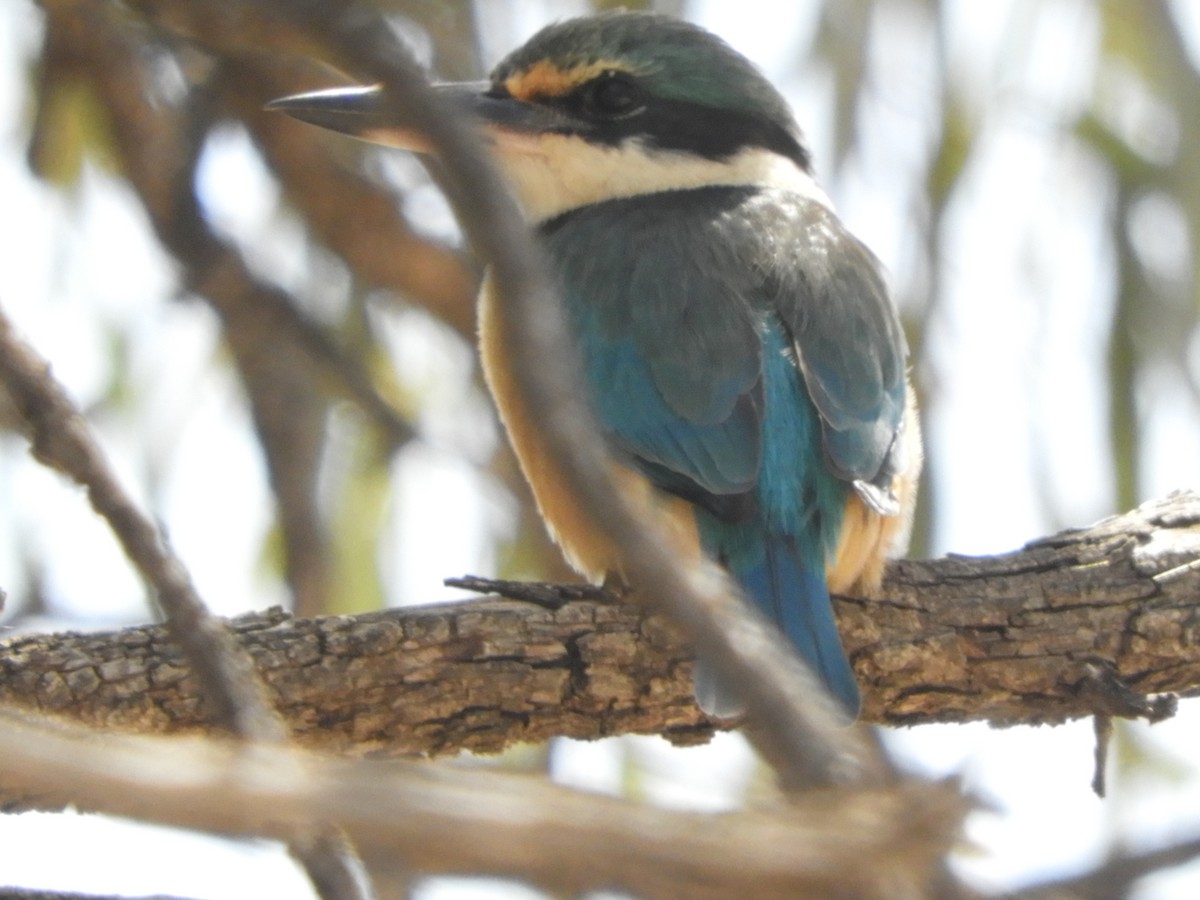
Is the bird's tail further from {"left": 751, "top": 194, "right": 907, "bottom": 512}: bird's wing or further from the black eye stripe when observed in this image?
the black eye stripe

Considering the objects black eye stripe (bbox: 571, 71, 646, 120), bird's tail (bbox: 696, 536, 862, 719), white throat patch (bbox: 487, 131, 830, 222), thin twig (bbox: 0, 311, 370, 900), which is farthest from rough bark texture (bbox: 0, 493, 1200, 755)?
black eye stripe (bbox: 571, 71, 646, 120)

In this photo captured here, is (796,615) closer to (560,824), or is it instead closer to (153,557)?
(153,557)

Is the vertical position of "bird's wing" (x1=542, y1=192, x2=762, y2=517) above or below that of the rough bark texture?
above

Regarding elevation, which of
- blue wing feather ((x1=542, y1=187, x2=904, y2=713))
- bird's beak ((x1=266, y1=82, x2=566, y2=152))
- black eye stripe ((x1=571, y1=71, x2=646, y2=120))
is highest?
black eye stripe ((x1=571, y1=71, x2=646, y2=120))

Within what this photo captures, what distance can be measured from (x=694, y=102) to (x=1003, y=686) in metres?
1.71

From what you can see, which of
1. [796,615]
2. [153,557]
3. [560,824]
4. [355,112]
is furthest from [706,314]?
[560,824]

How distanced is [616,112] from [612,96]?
0.05m

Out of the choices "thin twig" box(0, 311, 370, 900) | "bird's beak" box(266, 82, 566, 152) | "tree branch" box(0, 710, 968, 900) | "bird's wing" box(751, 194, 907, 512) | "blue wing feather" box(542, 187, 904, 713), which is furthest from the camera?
"bird's beak" box(266, 82, 566, 152)

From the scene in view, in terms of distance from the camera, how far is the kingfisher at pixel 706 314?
303 cm

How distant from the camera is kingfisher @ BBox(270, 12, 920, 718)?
3029 mm

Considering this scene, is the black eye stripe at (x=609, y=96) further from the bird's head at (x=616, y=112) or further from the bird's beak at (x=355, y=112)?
the bird's beak at (x=355, y=112)

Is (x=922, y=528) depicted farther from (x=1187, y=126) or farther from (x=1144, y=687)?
(x=1187, y=126)

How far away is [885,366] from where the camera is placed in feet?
11.2

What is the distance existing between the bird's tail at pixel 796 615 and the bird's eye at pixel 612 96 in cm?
137
